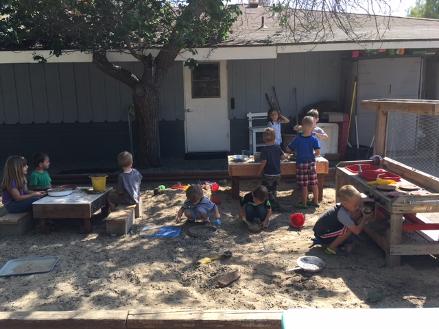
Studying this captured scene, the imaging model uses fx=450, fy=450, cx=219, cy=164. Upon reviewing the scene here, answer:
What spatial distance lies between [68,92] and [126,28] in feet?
14.3

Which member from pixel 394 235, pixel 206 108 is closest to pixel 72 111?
pixel 206 108

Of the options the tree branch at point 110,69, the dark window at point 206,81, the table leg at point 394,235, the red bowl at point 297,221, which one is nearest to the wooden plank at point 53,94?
the tree branch at point 110,69

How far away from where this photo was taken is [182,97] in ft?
34.2

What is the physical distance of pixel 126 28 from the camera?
6.68 meters

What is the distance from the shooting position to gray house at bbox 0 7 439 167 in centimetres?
1036

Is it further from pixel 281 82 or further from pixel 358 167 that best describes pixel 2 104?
pixel 358 167

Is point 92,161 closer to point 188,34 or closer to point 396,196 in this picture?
point 188,34

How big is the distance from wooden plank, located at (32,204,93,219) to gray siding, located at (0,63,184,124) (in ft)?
16.8

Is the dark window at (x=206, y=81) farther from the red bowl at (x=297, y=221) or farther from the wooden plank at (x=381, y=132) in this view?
the red bowl at (x=297, y=221)

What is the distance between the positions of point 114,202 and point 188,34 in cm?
283

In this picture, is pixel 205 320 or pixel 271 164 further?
pixel 271 164

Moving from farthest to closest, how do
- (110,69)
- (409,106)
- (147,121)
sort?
1. (147,121)
2. (110,69)
3. (409,106)

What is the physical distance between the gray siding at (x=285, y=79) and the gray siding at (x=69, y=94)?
4.48 feet

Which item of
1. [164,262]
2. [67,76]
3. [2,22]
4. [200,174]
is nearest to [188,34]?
[200,174]
